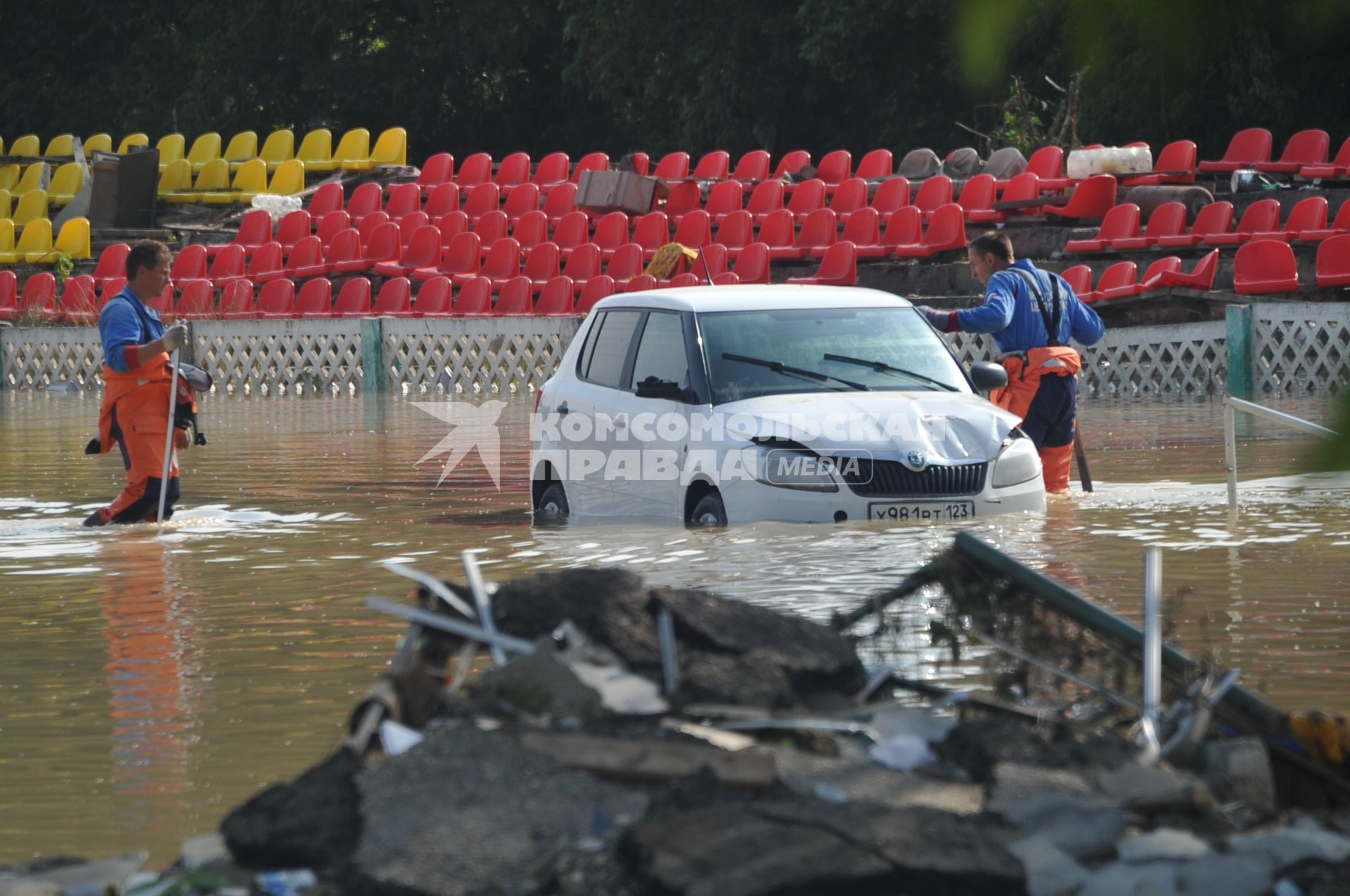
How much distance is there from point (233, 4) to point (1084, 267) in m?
30.7

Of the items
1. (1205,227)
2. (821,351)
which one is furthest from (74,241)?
(821,351)

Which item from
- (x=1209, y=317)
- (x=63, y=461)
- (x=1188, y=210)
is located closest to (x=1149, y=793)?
(x=63, y=461)

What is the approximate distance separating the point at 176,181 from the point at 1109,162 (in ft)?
65.8

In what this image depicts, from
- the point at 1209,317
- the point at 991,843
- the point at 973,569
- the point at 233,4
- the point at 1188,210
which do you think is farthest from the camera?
the point at 233,4

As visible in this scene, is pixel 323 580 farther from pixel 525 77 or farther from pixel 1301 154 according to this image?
pixel 525 77

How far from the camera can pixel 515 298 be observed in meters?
27.0

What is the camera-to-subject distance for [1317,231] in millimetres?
22828

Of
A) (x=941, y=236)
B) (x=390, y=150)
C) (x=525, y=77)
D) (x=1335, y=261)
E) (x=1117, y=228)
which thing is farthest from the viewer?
(x=525, y=77)

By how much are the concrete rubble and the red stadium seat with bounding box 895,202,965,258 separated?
20.5m

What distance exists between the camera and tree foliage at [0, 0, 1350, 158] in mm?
36406

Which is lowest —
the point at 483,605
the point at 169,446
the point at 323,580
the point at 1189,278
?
the point at 323,580

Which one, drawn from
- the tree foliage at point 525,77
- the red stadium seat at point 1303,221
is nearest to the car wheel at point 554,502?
the tree foliage at point 525,77

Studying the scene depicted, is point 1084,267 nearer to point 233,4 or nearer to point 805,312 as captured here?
point 805,312

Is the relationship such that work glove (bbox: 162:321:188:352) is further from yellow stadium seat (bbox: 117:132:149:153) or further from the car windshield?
yellow stadium seat (bbox: 117:132:149:153)
